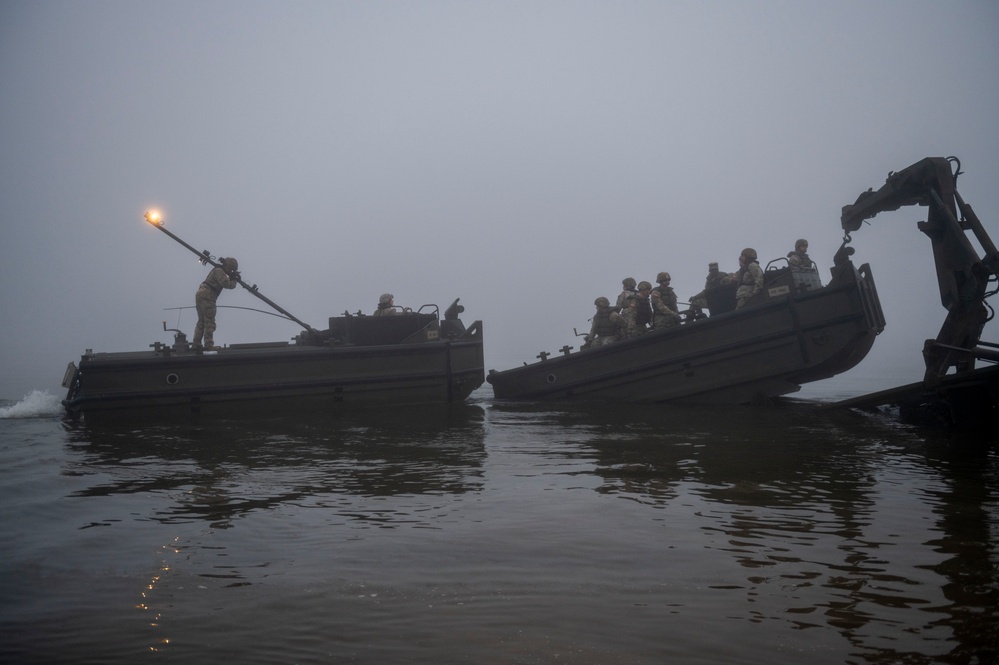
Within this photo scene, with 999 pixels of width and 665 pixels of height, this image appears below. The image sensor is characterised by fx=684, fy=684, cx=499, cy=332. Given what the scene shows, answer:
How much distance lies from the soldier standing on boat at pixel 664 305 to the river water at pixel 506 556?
20.6ft

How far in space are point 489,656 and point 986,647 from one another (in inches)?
70.3

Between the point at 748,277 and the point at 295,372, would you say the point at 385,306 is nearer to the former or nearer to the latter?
the point at 295,372

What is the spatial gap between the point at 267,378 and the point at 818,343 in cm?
1018

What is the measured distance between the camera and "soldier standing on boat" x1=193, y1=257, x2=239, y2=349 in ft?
44.0

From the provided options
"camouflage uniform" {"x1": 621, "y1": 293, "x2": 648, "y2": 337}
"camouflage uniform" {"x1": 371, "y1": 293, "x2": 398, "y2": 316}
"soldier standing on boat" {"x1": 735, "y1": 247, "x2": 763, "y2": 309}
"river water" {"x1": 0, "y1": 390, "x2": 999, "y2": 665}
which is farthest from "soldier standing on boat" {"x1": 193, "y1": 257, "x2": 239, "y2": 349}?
"soldier standing on boat" {"x1": 735, "y1": 247, "x2": 763, "y2": 309}

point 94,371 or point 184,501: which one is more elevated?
point 94,371

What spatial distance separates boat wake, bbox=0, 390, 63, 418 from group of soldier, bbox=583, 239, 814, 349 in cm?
1100

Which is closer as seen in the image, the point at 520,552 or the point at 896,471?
the point at 520,552

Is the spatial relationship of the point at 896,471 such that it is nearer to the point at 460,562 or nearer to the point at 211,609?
the point at 460,562

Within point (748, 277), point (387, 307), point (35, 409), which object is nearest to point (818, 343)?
point (748, 277)

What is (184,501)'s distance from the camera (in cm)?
524

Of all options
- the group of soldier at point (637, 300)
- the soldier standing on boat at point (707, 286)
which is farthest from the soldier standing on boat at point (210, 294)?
the soldier standing on boat at point (707, 286)

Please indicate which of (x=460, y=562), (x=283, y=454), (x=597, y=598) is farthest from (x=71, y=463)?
(x=597, y=598)

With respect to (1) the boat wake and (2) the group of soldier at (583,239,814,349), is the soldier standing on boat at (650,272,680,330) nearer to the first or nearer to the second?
(2) the group of soldier at (583,239,814,349)
